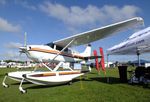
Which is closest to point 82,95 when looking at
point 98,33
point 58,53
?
point 58,53

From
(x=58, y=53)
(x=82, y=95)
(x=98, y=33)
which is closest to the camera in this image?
(x=82, y=95)

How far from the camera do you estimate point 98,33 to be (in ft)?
42.0

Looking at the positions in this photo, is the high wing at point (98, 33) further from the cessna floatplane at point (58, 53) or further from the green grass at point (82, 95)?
the green grass at point (82, 95)

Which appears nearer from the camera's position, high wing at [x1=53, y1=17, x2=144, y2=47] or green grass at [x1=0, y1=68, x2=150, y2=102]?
green grass at [x1=0, y1=68, x2=150, y2=102]

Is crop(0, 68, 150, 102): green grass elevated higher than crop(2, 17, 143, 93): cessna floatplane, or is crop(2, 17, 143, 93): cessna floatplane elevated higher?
crop(2, 17, 143, 93): cessna floatplane

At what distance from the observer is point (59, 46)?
581 inches

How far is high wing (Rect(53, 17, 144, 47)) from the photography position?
1109 centimetres

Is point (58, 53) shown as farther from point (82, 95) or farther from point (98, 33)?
point (82, 95)

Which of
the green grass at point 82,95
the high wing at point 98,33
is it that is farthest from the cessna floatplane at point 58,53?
the green grass at point 82,95

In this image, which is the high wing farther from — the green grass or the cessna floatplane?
the green grass

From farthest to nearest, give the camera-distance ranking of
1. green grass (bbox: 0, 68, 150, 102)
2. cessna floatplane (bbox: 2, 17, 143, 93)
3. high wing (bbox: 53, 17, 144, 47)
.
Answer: high wing (bbox: 53, 17, 144, 47) < cessna floatplane (bbox: 2, 17, 143, 93) < green grass (bbox: 0, 68, 150, 102)

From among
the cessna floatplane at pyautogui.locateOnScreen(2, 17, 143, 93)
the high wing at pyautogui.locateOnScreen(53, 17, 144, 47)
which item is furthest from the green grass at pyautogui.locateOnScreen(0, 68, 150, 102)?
the high wing at pyautogui.locateOnScreen(53, 17, 144, 47)

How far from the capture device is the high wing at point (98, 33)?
437 inches

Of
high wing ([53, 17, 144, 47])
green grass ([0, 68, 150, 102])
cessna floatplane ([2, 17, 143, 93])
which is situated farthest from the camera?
high wing ([53, 17, 144, 47])
